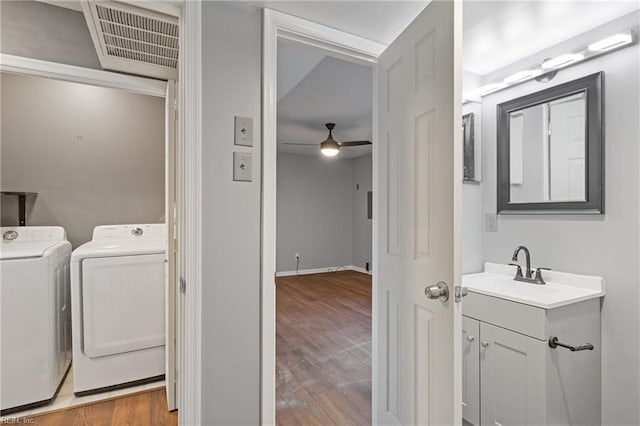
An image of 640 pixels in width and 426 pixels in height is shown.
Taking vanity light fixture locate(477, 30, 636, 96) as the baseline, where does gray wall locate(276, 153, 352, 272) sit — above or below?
below

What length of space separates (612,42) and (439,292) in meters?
1.58

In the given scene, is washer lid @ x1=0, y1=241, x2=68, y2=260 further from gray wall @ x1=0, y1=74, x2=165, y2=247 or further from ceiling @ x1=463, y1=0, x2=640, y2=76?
ceiling @ x1=463, y1=0, x2=640, y2=76

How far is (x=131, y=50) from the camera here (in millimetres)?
1809

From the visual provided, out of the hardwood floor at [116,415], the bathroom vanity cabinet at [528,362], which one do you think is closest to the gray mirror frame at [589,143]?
the bathroom vanity cabinet at [528,362]

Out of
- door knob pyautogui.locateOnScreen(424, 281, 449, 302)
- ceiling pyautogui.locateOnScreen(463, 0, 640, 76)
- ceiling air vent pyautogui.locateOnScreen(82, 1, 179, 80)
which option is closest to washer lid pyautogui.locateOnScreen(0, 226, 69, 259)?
ceiling air vent pyautogui.locateOnScreen(82, 1, 179, 80)

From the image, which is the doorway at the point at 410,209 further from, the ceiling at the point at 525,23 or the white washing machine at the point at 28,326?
the white washing machine at the point at 28,326

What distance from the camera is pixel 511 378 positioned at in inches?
61.2

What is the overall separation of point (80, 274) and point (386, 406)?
2.13 m

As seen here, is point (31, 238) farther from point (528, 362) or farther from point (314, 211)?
point (314, 211)

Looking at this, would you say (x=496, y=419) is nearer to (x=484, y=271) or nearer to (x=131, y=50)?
(x=484, y=271)

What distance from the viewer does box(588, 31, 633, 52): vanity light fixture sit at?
155cm

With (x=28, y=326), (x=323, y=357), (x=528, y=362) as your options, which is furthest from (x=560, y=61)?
(x=28, y=326)

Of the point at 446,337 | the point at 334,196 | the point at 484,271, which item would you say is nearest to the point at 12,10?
the point at 446,337

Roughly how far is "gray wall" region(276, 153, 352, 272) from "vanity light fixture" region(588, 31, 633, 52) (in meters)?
4.96
